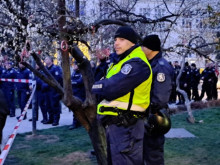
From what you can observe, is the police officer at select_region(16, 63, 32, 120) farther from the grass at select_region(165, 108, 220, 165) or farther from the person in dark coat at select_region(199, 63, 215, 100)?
the person in dark coat at select_region(199, 63, 215, 100)

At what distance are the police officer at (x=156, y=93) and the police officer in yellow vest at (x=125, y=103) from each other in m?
Answer: 0.69

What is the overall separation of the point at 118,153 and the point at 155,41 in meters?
1.78

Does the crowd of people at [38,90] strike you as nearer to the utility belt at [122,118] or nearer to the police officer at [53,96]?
the police officer at [53,96]

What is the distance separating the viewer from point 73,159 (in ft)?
21.1

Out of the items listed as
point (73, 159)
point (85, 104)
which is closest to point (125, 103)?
point (85, 104)

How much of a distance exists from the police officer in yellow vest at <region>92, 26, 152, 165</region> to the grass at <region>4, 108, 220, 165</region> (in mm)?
2669

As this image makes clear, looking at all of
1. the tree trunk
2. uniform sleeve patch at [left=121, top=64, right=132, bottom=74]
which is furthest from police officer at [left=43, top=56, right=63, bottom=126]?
uniform sleeve patch at [left=121, top=64, right=132, bottom=74]

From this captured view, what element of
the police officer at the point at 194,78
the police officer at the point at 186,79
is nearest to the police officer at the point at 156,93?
the police officer at the point at 186,79

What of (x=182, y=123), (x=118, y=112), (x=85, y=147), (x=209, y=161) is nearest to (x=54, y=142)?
(x=85, y=147)

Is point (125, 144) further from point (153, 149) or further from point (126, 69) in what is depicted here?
point (153, 149)

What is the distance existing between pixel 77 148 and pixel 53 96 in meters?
3.72

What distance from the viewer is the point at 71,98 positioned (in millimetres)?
5207

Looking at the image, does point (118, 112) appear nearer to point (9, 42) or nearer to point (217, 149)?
point (9, 42)

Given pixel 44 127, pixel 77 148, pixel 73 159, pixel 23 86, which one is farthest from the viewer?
pixel 23 86
